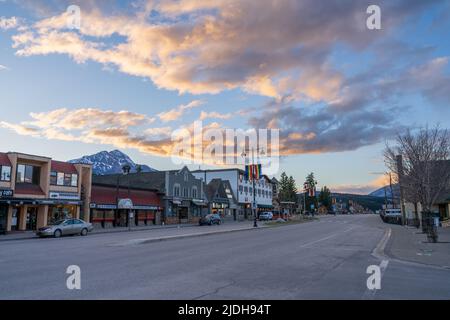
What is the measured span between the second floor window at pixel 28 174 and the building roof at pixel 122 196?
7.17 metres

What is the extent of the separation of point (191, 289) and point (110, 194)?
4051cm

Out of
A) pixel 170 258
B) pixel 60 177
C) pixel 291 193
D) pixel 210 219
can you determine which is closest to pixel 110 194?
pixel 60 177

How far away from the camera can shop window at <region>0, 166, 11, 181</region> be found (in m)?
34.6

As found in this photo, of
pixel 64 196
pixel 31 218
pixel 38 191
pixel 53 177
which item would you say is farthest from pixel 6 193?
pixel 64 196

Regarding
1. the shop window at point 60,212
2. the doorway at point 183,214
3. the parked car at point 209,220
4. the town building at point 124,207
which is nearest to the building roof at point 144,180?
the town building at point 124,207

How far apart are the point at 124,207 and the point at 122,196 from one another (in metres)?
3.56

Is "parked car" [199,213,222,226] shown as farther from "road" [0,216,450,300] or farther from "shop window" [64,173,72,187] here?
"road" [0,216,450,300]

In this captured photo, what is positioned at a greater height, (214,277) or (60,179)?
(60,179)

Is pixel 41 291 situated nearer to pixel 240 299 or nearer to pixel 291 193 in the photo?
pixel 240 299

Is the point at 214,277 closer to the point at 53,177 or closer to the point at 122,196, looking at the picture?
the point at 53,177

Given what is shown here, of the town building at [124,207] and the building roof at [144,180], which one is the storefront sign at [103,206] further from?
the building roof at [144,180]

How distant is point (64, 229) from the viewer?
103ft

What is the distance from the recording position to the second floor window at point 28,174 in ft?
122

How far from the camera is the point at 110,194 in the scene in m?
47.5
